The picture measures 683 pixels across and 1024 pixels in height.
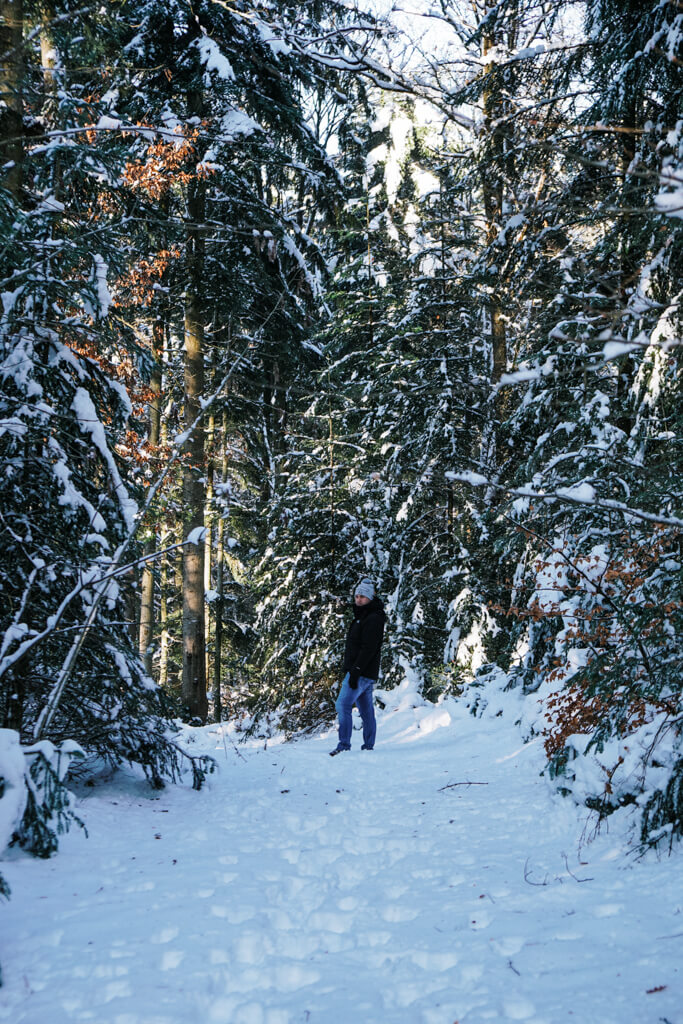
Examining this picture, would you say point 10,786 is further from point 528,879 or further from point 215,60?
point 215,60

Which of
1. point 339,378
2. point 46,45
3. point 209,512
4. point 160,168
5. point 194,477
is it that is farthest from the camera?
point 209,512

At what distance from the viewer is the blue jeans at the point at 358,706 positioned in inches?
302

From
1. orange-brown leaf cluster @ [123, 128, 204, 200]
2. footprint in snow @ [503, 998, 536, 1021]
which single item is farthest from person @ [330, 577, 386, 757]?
orange-brown leaf cluster @ [123, 128, 204, 200]

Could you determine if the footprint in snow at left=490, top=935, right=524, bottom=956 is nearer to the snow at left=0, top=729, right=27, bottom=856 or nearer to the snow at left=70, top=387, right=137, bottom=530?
the snow at left=0, top=729, right=27, bottom=856

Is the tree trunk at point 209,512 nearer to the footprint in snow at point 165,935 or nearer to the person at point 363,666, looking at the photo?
the person at point 363,666

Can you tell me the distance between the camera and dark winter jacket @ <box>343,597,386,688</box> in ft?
25.5

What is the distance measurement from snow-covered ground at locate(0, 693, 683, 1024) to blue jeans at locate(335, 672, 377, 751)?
2.35 meters

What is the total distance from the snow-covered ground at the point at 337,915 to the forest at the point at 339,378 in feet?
1.26

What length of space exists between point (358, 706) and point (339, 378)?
7916 mm

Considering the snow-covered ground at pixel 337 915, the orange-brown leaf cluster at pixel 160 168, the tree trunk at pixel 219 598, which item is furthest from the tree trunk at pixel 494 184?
the snow-covered ground at pixel 337 915

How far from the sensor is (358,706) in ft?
25.6

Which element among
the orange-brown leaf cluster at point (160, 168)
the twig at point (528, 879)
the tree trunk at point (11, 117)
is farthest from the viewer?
the orange-brown leaf cluster at point (160, 168)

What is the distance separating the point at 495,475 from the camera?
10219mm

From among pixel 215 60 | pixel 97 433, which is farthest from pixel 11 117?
pixel 215 60
